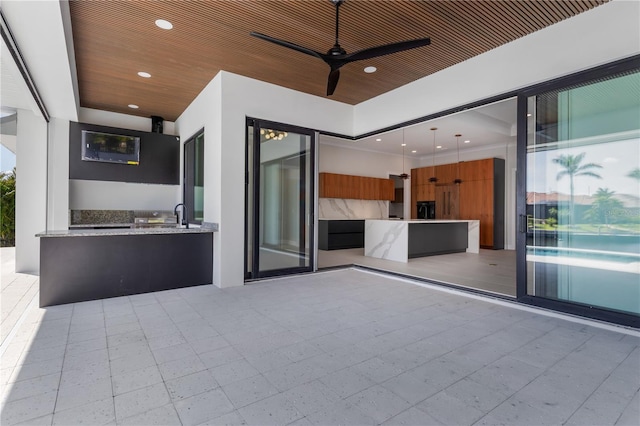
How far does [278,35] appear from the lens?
A: 353cm

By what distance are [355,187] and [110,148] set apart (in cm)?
597

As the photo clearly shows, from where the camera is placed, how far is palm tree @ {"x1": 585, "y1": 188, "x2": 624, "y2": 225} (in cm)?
290

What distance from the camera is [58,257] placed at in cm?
354

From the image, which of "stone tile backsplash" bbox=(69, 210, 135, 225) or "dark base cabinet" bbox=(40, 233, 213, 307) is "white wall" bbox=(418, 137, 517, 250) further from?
"stone tile backsplash" bbox=(69, 210, 135, 225)

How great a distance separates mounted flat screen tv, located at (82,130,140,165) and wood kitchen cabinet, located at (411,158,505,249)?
8335mm

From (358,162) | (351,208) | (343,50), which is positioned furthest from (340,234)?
(343,50)

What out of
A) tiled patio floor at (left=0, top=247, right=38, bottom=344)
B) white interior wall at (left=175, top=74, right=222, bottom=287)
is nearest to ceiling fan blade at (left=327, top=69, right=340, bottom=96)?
white interior wall at (left=175, top=74, right=222, bottom=287)

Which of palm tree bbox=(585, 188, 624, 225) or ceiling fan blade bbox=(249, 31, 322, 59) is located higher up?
ceiling fan blade bbox=(249, 31, 322, 59)

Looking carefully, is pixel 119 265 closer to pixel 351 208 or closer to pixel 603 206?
pixel 603 206

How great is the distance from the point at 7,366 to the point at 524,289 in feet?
14.8

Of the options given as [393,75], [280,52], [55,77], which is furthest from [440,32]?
[55,77]

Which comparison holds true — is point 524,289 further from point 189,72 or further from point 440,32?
point 189,72

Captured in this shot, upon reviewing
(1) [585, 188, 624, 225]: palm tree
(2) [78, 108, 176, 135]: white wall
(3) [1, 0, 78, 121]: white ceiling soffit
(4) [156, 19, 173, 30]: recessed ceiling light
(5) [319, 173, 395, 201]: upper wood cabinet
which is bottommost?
(1) [585, 188, 624, 225]: palm tree

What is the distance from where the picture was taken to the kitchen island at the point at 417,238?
666 centimetres
